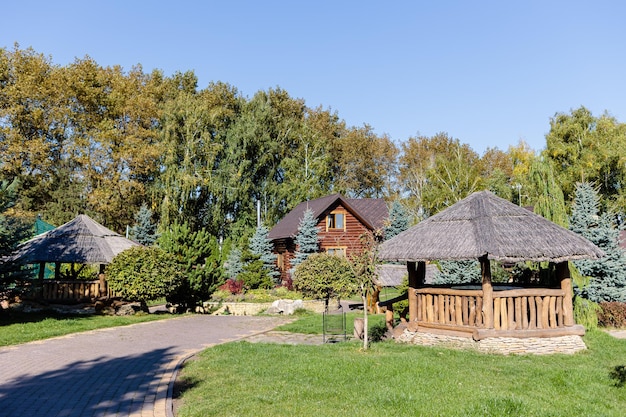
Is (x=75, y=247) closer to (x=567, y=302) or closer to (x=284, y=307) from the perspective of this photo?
(x=284, y=307)

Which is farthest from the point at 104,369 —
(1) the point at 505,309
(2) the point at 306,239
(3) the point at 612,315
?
(2) the point at 306,239

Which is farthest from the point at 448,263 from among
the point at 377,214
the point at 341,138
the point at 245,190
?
the point at 341,138

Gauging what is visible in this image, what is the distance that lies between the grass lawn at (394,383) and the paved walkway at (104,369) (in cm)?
71

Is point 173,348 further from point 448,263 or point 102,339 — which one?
point 448,263

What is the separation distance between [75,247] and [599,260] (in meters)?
20.5

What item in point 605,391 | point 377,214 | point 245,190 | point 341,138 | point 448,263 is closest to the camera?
point 605,391

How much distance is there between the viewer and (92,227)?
75.6 ft

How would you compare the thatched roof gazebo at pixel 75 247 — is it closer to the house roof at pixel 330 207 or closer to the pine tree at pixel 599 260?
the house roof at pixel 330 207

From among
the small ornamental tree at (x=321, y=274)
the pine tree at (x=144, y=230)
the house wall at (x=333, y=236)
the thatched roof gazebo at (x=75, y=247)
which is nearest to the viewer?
the thatched roof gazebo at (x=75, y=247)

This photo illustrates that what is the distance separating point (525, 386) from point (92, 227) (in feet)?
64.8

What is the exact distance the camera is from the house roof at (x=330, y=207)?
37500 mm

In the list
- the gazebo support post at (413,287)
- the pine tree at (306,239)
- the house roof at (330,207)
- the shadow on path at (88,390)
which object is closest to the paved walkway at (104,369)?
the shadow on path at (88,390)

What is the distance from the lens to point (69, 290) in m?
21.3

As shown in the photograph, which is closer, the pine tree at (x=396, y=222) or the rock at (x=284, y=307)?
the rock at (x=284, y=307)
